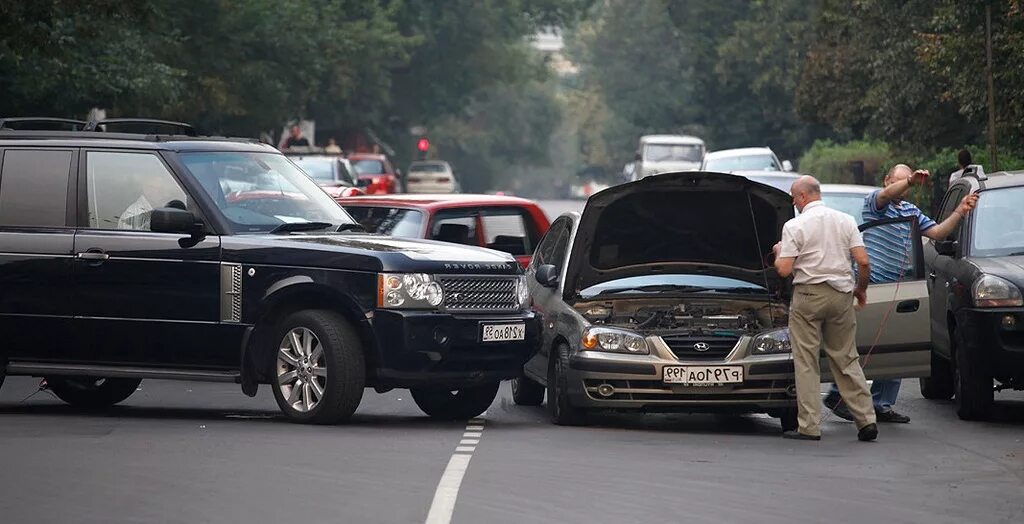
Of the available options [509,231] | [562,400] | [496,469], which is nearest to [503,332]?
[562,400]

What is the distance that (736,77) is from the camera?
79.8m

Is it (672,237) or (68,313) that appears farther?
(672,237)

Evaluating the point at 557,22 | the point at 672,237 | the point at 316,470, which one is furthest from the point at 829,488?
the point at 557,22

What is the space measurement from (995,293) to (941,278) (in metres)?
1.43

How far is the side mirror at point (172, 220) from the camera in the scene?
528 inches

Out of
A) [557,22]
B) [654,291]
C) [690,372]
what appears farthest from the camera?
[557,22]

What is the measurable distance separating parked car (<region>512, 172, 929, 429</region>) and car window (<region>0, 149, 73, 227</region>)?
3.40 m

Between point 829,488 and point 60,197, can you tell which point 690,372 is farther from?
point 60,197

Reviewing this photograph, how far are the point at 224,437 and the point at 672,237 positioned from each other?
425 cm

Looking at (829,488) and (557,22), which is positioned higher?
(557,22)

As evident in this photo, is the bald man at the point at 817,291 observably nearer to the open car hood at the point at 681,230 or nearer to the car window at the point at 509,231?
the open car hood at the point at 681,230

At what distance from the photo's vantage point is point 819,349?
1354cm

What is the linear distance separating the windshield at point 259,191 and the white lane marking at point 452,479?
1902 millimetres

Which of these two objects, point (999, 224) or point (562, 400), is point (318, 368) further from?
point (999, 224)
